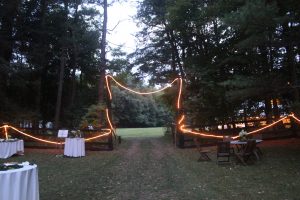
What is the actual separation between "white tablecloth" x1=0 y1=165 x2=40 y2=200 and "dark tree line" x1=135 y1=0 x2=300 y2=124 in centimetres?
793

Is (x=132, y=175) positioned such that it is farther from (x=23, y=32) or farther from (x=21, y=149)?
(x=23, y=32)

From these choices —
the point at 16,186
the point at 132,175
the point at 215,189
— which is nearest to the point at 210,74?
the point at 132,175

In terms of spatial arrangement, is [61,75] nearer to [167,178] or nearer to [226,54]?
[226,54]

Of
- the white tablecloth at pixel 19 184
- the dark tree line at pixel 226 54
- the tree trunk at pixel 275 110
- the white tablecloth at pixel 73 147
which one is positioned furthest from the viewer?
the tree trunk at pixel 275 110

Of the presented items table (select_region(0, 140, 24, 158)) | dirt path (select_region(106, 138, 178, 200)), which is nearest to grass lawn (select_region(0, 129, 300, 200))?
dirt path (select_region(106, 138, 178, 200))

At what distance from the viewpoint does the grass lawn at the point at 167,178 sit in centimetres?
805

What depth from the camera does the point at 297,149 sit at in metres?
15.5

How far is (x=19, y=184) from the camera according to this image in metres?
5.91

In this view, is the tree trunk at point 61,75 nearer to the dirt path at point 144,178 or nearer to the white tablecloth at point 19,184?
the dirt path at point 144,178

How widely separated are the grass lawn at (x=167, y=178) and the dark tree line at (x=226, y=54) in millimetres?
2474

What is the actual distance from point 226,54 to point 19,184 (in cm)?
1583

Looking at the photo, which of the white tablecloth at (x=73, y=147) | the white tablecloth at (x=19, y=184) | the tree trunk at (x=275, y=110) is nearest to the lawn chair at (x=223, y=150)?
the white tablecloth at (x=73, y=147)

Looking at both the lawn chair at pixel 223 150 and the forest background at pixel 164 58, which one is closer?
the lawn chair at pixel 223 150

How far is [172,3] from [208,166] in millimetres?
12570
